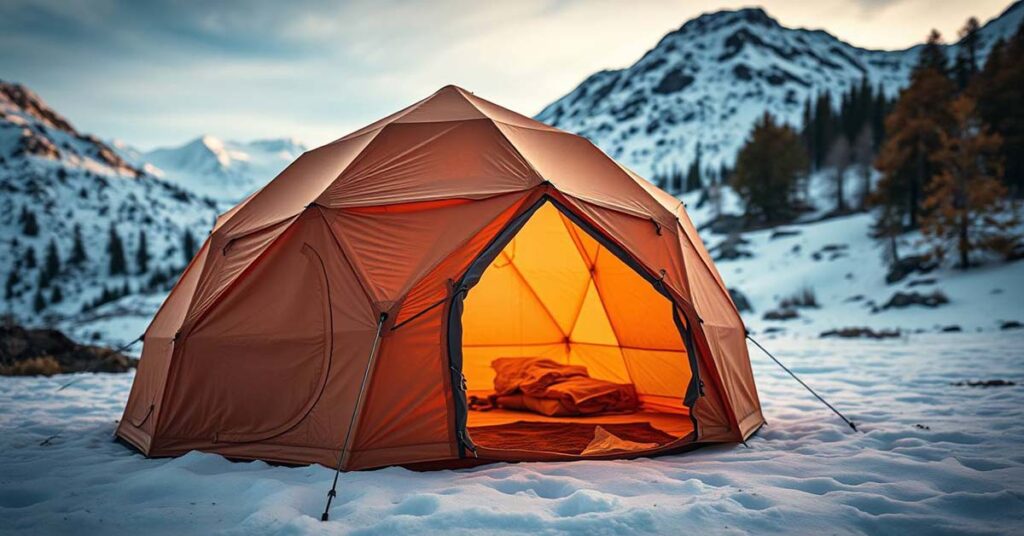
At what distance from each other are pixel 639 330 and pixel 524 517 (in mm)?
3928

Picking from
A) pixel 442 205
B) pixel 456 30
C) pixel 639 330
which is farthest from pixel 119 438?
pixel 456 30

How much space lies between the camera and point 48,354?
30.1 ft

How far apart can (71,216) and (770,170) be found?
129m

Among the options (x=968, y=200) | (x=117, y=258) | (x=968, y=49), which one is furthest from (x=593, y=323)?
(x=117, y=258)

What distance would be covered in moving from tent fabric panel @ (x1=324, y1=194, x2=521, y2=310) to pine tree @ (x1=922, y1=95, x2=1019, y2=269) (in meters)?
24.8

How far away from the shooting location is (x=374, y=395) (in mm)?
3842

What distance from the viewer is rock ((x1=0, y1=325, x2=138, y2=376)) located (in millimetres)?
8476

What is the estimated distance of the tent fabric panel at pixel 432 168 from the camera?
4.28 meters

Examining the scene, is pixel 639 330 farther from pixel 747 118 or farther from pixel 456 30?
pixel 747 118

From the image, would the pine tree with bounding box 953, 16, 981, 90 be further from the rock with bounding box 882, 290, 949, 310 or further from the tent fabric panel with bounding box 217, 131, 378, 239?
the tent fabric panel with bounding box 217, 131, 378, 239

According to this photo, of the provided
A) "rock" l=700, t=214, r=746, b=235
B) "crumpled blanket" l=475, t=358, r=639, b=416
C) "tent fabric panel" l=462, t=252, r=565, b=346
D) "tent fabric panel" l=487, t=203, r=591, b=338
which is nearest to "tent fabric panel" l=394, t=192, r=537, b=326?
"crumpled blanket" l=475, t=358, r=639, b=416

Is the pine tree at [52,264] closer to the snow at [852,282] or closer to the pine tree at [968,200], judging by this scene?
the snow at [852,282]

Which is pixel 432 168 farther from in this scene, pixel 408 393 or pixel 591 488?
pixel 591 488

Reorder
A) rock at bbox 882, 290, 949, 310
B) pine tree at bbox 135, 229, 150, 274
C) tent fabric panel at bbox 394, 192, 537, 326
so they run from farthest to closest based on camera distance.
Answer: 1. pine tree at bbox 135, 229, 150, 274
2. rock at bbox 882, 290, 949, 310
3. tent fabric panel at bbox 394, 192, 537, 326
